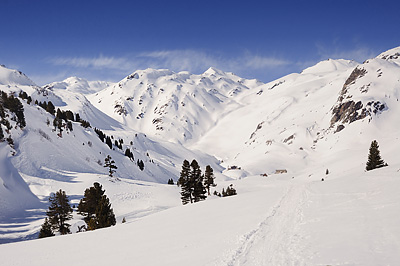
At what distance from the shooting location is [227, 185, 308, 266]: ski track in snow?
11.0 m

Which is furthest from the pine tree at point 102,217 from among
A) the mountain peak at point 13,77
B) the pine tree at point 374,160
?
the mountain peak at point 13,77

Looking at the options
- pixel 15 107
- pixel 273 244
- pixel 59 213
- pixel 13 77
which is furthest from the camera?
pixel 13 77

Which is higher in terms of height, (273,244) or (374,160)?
(374,160)

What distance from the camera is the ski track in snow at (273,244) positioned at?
1098 cm

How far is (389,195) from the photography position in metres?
20.7

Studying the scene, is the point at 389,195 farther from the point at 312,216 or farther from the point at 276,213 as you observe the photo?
the point at 276,213

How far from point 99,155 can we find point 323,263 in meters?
94.1

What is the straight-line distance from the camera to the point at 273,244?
1284 centimetres

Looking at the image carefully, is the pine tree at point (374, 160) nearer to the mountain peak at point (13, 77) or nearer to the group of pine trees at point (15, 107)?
the group of pine trees at point (15, 107)

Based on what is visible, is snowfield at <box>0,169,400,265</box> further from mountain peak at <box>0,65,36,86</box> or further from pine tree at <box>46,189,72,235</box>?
mountain peak at <box>0,65,36,86</box>

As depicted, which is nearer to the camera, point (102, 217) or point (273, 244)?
point (273, 244)

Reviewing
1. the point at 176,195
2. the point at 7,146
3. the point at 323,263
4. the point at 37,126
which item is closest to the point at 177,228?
the point at 323,263

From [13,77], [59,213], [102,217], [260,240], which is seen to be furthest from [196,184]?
[13,77]

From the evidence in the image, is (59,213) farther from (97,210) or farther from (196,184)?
(196,184)
